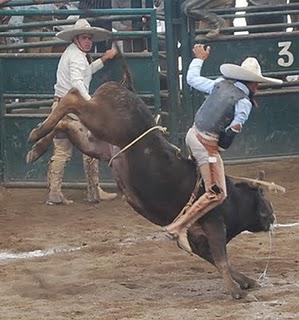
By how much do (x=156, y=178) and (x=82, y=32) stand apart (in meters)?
3.59

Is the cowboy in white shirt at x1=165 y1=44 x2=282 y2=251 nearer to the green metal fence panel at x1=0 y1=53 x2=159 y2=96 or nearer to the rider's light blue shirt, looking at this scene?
the rider's light blue shirt

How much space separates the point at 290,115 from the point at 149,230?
3498 millimetres

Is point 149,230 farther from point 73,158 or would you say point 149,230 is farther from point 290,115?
point 290,115

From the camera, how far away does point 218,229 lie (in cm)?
696

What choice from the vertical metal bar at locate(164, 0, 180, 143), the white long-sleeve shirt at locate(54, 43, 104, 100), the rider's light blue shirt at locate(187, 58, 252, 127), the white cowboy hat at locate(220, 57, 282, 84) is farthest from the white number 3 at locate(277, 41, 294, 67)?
the white cowboy hat at locate(220, 57, 282, 84)

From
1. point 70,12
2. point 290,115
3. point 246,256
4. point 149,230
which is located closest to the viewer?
point 246,256

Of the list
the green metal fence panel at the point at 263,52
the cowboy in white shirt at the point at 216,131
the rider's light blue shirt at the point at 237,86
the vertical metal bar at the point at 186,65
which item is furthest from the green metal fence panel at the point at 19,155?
the cowboy in white shirt at the point at 216,131

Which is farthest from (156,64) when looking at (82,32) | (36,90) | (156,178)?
(156,178)

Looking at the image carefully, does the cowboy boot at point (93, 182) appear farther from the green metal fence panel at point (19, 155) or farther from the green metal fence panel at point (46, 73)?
the green metal fence panel at point (46, 73)

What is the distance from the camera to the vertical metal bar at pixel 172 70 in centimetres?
1138

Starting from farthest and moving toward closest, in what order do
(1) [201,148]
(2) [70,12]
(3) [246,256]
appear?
(2) [70,12], (3) [246,256], (1) [201,148]

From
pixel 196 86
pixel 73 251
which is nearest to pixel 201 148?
pixel 196 86

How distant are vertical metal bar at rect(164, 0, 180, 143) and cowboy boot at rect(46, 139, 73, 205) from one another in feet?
4.70

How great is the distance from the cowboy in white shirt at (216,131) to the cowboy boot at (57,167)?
365cm
